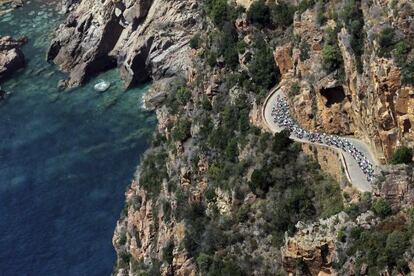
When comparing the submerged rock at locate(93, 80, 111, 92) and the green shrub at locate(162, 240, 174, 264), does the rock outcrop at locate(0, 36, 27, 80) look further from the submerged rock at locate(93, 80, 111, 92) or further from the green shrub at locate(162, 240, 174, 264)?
the green shrub at locate(162, 240, 174, 264)

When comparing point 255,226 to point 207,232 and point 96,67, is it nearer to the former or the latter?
point 207,232

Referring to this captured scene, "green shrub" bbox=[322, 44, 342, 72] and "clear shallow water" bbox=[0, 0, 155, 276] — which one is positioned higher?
"green shrub" bbox=[322, 44, 342, 72]

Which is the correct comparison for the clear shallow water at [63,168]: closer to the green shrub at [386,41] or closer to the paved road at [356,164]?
the paved road at [356,164]

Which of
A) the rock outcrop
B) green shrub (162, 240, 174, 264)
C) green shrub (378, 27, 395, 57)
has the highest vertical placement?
green shrub (378, 27, 395, 57)

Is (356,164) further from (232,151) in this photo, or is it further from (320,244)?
(232,151)

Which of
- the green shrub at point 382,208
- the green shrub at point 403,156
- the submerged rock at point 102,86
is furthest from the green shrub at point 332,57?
the submerged rock at point 102,86

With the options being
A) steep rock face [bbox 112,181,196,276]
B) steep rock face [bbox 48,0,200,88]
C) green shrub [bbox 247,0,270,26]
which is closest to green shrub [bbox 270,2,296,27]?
green shrub [bbox 247,0,270,26]

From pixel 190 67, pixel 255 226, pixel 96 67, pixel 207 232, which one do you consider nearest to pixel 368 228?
pixel 255 226
